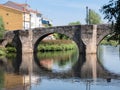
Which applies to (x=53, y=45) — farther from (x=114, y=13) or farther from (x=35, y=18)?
(x=114, y=13)

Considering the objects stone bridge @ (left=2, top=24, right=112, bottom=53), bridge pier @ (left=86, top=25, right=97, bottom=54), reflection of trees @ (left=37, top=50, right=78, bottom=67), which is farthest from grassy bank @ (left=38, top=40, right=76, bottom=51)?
bridge pier @ (left=86, top=25, right=97, bottom=54)

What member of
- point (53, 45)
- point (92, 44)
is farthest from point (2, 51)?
point (53, 45)

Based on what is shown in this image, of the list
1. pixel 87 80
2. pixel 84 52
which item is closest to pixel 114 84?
pixel 87 80

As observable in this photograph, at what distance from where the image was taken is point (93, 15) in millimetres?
129125

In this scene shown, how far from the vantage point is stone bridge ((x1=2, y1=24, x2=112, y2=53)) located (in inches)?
2176

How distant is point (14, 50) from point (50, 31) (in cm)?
683

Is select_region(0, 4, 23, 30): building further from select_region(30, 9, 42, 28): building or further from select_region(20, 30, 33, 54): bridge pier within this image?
select_region(20, 30, 33, 54): bridge pier

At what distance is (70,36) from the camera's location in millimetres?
58062

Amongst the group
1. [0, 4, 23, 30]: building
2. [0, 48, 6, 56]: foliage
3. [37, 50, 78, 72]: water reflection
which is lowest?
[37, 50, 78, 72]: water reflection

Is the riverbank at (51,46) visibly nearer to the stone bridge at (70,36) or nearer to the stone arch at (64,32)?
the stone bridge at (70,36)

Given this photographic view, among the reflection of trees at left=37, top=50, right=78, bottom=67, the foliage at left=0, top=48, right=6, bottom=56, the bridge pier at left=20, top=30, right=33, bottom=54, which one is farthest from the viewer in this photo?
the bridge pier at left=20, top=30, right=33, bottom=54

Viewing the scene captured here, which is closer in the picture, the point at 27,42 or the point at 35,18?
the point at 27,42

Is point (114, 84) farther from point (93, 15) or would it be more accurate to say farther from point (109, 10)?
point (93, 15)

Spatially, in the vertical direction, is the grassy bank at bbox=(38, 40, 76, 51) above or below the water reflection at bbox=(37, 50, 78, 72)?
above
